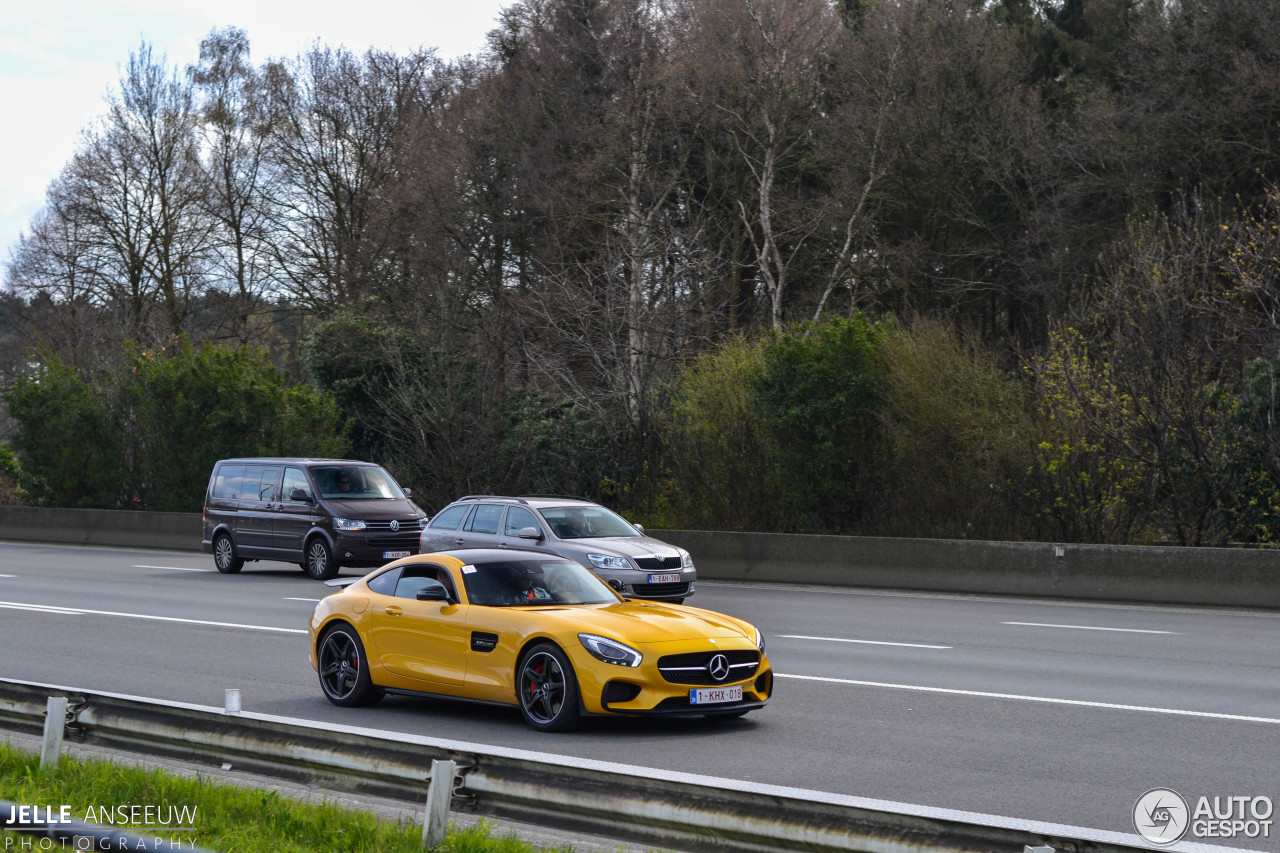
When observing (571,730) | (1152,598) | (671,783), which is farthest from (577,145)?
(671,783)

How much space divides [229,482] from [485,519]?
8892 mm

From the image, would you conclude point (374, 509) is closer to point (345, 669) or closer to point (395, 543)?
point (395, 543)

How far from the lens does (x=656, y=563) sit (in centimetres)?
1808

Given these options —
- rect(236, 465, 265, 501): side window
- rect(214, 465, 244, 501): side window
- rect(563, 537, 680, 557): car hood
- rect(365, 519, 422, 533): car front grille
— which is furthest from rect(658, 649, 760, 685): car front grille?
rect(214, 465, 244, 501): side window

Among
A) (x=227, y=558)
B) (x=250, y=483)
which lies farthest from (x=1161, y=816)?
(x=227, y=558)

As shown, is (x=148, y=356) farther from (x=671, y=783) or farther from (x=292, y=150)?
(x=671, y=783)

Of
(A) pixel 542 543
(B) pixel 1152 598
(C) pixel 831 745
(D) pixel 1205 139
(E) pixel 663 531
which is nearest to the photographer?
(C) pixel 831 745

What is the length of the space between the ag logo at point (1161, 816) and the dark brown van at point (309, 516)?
59.7ft

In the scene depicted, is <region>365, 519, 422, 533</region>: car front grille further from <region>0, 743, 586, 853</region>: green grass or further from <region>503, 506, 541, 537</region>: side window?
<region>0, 743, 586, 853</region>: green grass

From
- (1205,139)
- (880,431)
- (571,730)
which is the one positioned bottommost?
(571,730)

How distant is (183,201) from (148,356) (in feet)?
44.0

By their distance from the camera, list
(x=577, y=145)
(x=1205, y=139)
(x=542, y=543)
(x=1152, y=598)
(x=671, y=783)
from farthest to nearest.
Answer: (x=577, y=145) → (x=1205, y=139) → (x=1152, y=598) → (x=542, y=543) → (x=671, y=783)

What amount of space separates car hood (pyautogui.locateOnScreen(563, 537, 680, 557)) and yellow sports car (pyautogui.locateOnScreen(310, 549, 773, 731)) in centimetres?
681

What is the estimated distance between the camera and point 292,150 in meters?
50.1
